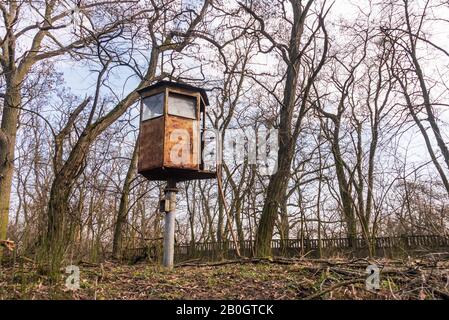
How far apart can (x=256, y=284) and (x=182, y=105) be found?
3526 millimetres

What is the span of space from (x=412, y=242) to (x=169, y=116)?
520cm

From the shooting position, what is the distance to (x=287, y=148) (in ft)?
23.6

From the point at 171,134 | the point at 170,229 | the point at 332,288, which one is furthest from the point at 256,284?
the point at 171,134

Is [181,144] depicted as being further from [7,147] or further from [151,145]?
[7,147]

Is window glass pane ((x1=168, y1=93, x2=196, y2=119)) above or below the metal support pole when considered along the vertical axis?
above

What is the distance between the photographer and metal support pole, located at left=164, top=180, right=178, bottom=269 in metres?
6.08

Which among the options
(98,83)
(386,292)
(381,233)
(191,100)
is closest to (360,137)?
(381,233)

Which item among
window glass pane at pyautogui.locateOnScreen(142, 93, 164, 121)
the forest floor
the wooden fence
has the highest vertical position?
window glass pane at pyautogui.locateOnScreen(142, 93, 164, 121)

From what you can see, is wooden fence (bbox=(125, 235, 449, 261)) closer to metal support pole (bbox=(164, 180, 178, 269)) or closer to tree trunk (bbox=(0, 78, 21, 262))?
metal support pole (bbox=(164, 180, 178, 269))

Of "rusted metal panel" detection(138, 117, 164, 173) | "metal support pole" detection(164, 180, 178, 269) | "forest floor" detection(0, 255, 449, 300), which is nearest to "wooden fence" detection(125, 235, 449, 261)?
"metal support pole" detection(164, 180, 178, 269)

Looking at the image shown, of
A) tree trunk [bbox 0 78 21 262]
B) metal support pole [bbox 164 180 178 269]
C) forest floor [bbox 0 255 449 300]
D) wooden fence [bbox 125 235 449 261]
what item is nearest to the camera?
forest floor [bbox 0 255 449 300]

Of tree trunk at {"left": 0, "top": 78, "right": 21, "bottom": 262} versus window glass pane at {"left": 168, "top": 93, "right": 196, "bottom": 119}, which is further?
tree trunk at {"left": 0, "top": 78, "right": 21, "bottom": 262}
